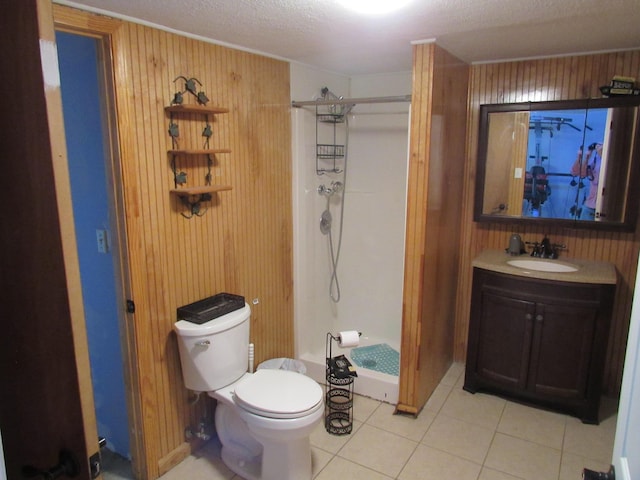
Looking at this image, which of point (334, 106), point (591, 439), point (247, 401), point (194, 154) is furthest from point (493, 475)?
point (334, 106)

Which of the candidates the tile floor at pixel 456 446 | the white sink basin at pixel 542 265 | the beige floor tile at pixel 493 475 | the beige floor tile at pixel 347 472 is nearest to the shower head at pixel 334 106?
the white sink basin at pixel 542 265

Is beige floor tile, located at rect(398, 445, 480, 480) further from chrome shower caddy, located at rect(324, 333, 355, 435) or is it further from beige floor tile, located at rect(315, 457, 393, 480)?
chrome shower caddy, located at rect(324, 333, 355, 435)

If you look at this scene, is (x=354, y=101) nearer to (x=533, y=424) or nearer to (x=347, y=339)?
(x=347, y=339)

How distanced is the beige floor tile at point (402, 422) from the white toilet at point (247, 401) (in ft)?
2.16

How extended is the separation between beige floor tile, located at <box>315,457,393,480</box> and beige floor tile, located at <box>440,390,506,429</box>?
0.76 metres

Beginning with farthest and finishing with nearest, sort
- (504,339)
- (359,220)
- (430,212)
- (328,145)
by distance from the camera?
(359,220) → (328,145) → (504,339) → (430,212)

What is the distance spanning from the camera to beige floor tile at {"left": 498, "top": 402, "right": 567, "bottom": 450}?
2584 millimetres

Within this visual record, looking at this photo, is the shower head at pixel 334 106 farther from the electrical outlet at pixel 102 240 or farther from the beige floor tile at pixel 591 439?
the beige floor tile at pixel 591 439

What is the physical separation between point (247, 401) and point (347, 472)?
2.25ft

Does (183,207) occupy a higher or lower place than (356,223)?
higher

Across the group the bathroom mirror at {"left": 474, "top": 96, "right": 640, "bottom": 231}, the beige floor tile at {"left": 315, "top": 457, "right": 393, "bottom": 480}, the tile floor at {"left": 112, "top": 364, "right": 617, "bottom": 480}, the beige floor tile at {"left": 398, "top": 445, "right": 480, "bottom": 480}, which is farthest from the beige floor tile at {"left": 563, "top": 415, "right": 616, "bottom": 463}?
the bathroom mirror at {"left": 474, "top": 96, "right": 640, "bottom": 231}

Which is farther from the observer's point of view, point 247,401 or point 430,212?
point 430,212

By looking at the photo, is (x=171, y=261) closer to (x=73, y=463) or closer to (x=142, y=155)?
(x=142, y=155)

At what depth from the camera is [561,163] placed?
9.68 feet
